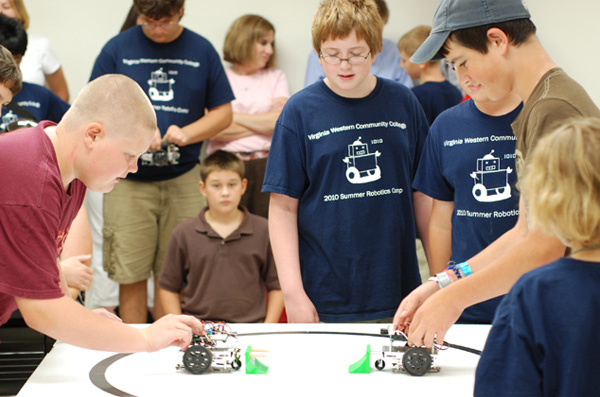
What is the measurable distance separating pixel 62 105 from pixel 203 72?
814 mm

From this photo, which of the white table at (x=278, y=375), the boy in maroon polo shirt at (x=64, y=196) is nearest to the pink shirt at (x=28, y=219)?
→ the boy in maroon polo shirt at (x=64, y=196)

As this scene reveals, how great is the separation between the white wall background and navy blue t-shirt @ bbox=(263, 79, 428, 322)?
107 inches

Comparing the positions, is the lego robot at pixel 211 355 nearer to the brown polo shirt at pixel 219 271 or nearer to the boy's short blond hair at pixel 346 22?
the boy's short blond hair at pixel 346 22

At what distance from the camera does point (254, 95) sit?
16.4ft

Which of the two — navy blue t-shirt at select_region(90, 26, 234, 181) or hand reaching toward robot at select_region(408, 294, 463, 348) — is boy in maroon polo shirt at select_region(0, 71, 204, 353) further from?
navy blue t-shirt at select_region(90, 26, 234, 181)

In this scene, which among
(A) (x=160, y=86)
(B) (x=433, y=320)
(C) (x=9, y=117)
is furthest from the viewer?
(A) (x=160, y=86)

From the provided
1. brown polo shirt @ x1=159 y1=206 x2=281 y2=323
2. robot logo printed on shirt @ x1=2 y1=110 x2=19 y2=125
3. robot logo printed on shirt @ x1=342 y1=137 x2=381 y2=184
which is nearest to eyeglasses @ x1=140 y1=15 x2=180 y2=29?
robot logo printed on shirt @ x1=2 y1=110 x2=19 y2=125

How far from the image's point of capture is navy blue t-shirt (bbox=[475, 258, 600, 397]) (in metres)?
1.34

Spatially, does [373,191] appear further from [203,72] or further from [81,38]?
[81,38]

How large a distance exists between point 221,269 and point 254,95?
144 cm

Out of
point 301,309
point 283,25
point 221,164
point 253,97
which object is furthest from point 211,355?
point 283,25

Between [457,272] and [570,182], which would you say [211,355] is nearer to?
[457,272]

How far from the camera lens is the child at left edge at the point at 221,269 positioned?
13.2 ft

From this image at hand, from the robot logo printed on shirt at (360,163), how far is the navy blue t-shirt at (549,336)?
4.38 feet
